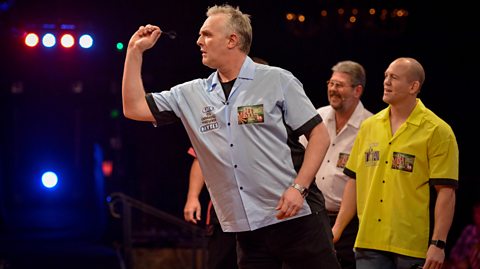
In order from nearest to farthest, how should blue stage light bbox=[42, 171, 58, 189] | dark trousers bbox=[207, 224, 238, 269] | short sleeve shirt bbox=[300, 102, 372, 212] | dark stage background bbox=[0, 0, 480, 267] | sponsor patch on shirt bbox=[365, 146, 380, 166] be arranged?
sponsor patch on shirt bbox=[365, 146, 380, 166] → dark trousers bbox=[207, 224, 238, 269] → short sleeve shirt bbox=[300, 102, 372, 212] → dark stage background bbox=[0, 0, 480, 267] → blue stage light bbox=[42, 171, 58, 189]

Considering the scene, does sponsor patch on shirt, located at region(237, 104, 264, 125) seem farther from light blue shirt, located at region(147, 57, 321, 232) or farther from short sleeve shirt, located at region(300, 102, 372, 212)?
short sleeve shirt, located at region(300, 102, 372, 212)

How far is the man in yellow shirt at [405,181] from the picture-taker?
14.7 ft

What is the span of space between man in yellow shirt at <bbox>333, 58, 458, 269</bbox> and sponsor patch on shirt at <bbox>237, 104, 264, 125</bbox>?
108 cm

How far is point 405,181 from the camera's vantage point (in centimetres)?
454

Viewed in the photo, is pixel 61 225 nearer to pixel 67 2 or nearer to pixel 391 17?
pixel 67 2

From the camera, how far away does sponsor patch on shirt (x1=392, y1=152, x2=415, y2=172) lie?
14.9 ft

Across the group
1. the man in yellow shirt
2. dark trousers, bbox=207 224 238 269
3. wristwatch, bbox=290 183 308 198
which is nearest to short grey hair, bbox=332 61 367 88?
the man in yellow shirt

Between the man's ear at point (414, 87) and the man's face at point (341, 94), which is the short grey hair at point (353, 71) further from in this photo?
the man's ear at point (414, 87)

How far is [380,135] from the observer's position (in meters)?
4.73

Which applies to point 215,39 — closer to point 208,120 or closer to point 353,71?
point 208,120

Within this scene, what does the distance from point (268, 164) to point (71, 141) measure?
9.80 meters

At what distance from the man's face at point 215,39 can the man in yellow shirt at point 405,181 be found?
1187 mm

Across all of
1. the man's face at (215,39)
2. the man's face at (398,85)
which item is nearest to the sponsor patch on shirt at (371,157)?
the man's face at (398,85)
